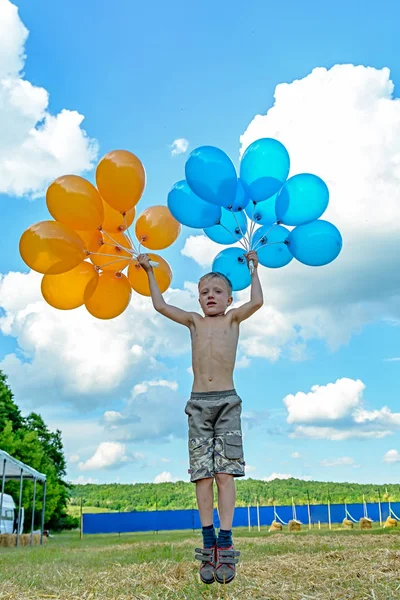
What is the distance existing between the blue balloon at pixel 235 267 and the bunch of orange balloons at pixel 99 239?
1.79 feet

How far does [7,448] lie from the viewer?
23.6 m

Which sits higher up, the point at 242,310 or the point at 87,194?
the point at 87,194

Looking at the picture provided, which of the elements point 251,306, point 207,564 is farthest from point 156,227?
point 207,564

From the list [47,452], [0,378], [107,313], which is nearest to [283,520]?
[47,452]

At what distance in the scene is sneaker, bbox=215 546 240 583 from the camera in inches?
131

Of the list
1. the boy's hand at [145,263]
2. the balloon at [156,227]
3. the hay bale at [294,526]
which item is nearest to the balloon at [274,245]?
the balloon at [156,227]

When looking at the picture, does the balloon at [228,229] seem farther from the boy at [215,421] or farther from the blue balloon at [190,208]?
the boy at [215,421]

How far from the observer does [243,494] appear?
1200 inches

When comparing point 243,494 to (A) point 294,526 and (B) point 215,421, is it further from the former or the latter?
(B) point 215,421

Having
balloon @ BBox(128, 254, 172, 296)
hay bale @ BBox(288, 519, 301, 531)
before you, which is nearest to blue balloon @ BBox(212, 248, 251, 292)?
balloon @ BBox(128, 254, 172, 296)

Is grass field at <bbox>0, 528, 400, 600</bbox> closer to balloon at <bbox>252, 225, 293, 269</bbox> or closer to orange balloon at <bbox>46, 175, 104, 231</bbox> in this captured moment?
balloon at <bbox>252, 225, 293, 269</bbox>

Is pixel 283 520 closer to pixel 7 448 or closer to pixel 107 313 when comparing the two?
pixel 7 448

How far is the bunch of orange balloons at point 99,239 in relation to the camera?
489cm

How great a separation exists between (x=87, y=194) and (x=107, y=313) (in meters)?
1.11
